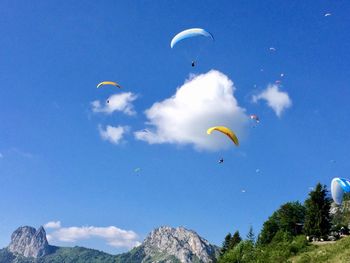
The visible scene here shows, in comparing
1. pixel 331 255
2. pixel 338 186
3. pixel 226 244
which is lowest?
pixel 331 255

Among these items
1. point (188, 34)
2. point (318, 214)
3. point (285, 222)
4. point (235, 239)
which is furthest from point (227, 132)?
point (235, 239)

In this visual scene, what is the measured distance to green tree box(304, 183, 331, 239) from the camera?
74812 mm

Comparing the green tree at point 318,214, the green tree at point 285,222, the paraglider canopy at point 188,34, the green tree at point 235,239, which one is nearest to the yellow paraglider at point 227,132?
the paraglider canopy at point 188,34

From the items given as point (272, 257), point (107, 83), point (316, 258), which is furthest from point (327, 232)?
point (107, 83)

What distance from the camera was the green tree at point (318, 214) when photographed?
245ft

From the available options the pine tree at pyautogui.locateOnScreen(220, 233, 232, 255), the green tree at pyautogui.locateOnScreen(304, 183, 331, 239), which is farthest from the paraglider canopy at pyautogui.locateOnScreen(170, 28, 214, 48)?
the pine tree at pyautogui.locateOnScreen(220, 233, 232, 255)

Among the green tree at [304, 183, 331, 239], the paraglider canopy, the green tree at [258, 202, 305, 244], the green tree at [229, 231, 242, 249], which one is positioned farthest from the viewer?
the green tree at [229, 231, 242, 249]

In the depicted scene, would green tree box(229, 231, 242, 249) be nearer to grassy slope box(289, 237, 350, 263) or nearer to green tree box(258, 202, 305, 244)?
green tree box(258, 202, 305, 244)

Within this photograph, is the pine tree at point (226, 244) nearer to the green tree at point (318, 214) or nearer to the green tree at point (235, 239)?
the green tree at point (235, 239)

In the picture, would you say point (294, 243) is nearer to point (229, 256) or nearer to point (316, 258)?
point (316, 258)

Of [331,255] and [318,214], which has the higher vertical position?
[318,214]

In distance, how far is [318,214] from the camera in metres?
75.4

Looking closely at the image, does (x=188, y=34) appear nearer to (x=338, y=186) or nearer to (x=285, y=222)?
(x=338, y=186)

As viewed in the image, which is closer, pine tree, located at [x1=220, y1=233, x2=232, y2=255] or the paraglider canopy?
the paraglider canopy
